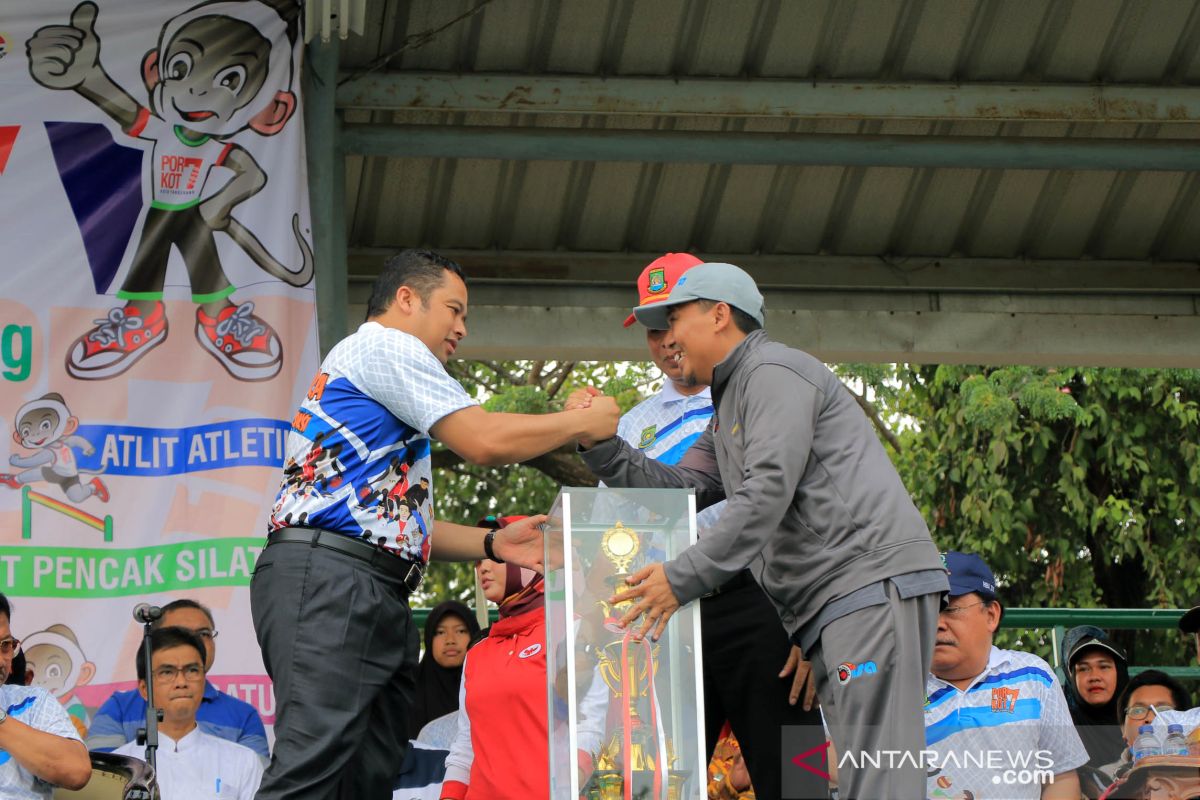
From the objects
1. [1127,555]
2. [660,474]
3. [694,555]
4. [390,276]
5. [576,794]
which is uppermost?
[1127,555]

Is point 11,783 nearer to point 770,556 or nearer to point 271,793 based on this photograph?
point 271,793

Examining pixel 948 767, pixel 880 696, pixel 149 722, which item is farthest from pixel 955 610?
pixel 149 722

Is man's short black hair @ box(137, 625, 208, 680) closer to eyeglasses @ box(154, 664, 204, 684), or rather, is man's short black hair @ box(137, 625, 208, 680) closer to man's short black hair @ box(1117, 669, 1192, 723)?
eyeglasses @ box(154, 664, 204, 684)

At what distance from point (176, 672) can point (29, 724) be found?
622mm

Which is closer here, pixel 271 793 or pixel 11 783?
pixel 271 793

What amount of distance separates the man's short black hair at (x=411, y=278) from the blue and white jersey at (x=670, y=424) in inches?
28.7

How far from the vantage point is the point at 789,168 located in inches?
273

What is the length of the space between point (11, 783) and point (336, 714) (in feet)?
5.37

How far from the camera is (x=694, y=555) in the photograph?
352 cm

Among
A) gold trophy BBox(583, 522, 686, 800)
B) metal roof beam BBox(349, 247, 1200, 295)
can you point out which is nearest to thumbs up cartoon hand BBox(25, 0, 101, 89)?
metal roof beam BBox(349, 247, 1200, 295)

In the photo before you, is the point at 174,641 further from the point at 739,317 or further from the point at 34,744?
the point at 739,317

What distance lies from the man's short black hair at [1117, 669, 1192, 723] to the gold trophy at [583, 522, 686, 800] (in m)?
3.21

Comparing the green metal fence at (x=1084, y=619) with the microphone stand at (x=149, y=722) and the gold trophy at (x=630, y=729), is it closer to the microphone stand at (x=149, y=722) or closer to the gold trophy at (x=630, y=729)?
the microphone stand at (x=149, y=722)

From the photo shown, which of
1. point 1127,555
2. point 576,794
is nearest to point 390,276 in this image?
point 576,794
